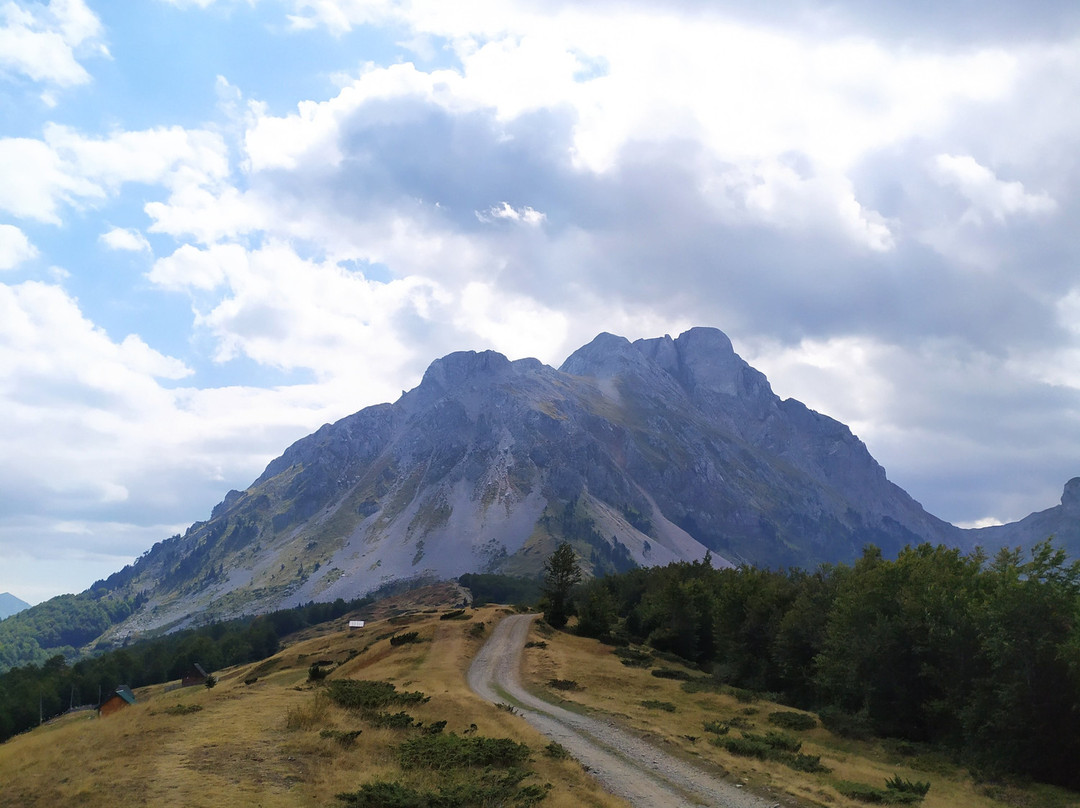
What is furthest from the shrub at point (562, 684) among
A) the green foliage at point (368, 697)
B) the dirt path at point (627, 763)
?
the green foliage at point (368, 697)

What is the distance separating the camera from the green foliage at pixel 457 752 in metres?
24.9

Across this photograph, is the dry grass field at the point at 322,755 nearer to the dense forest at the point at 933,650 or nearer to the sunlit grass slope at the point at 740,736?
the sunlit grass slope at the point at 740,736

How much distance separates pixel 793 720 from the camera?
44.5 meters

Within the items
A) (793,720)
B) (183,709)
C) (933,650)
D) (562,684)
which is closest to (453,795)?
(183,709)

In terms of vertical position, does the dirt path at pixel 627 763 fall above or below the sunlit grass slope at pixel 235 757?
below

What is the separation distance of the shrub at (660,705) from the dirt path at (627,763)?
698 cm

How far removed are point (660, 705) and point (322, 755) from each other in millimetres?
28900

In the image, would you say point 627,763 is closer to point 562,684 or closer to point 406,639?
point 562,684

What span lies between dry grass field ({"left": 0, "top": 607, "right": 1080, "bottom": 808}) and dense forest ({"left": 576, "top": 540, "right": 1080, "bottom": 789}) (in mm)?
4053

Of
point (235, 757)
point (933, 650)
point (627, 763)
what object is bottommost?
point (627, 763)

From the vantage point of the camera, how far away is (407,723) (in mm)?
31500

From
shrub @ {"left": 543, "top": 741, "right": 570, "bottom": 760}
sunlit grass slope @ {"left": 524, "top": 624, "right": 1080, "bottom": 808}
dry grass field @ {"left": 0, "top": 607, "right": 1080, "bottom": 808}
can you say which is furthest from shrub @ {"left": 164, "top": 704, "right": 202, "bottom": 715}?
sunlit grass slope @ {"left": 524, "top": 624, "right": 1080, "bottom": 808}

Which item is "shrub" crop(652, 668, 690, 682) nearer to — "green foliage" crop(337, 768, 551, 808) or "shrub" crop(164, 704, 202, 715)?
"shrub" crop(164, 704, 202, 715)

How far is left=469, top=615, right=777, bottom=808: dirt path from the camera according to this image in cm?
2473
